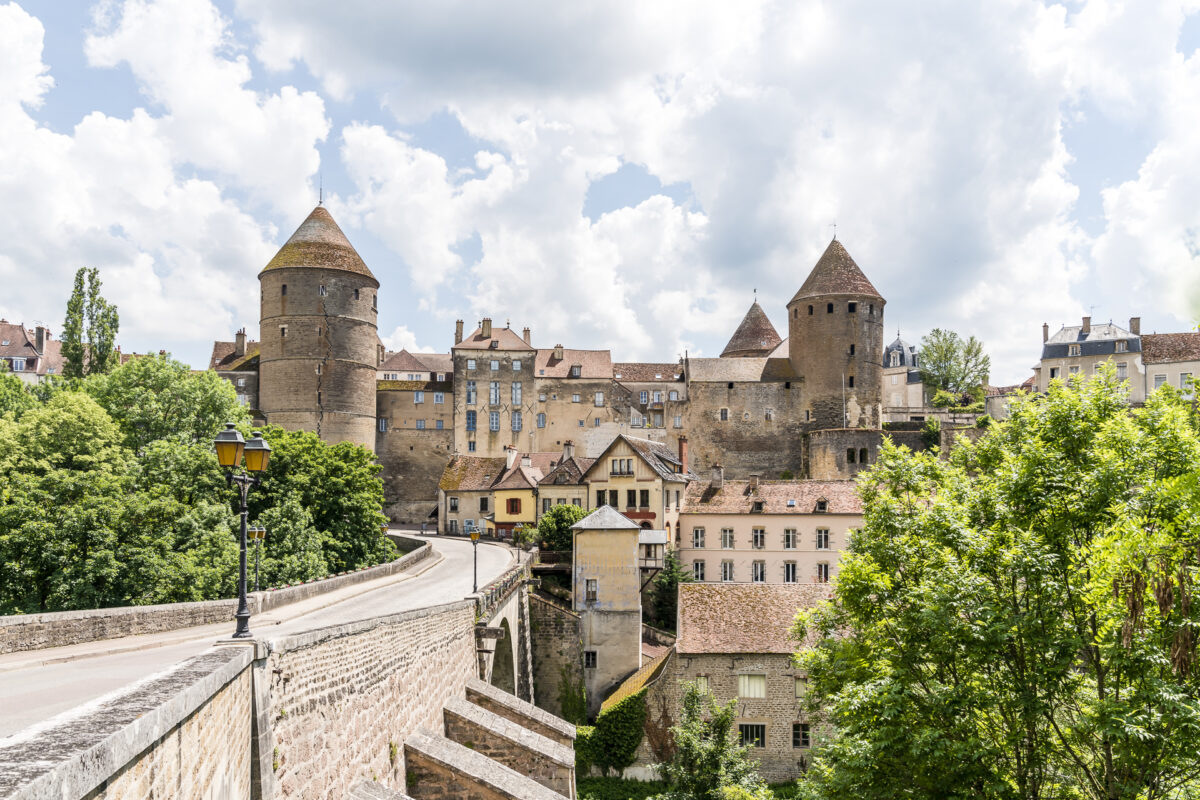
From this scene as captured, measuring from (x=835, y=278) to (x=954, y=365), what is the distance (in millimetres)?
17820

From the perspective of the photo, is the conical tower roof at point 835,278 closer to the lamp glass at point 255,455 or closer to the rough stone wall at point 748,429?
the rough stone wall at point 748,429

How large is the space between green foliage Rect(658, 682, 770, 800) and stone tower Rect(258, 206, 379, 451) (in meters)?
40.0

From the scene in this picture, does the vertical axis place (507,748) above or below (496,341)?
below

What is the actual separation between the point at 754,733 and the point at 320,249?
4499cm

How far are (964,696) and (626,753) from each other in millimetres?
19772

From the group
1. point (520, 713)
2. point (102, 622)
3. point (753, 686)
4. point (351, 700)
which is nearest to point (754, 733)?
point (753, 686)

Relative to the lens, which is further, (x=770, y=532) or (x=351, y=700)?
(x=770, y=532)

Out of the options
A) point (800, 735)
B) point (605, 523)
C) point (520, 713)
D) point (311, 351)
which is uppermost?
point (311, 351)

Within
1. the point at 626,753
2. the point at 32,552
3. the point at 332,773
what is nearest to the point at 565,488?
the point at 626,753

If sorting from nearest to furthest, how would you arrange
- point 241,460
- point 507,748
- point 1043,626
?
point 241,460 → point 1043,626 → point 507,748

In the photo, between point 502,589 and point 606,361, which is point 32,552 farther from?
point 606,361

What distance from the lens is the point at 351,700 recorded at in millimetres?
10352

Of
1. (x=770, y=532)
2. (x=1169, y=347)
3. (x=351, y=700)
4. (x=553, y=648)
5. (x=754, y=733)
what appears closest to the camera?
(x=351, y=700)

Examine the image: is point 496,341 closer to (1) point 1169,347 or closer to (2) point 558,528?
(2) point 558,528
